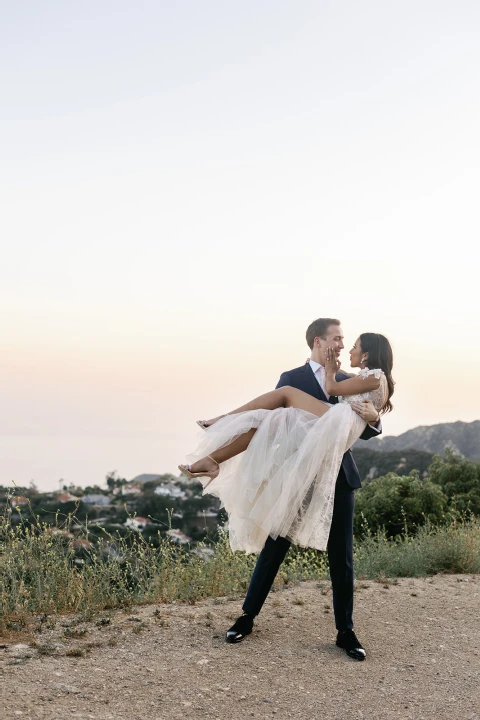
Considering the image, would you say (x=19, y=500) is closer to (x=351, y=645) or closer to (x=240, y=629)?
(x=240, y=629)

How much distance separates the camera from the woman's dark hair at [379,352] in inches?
236

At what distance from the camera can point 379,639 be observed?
22.1 ft

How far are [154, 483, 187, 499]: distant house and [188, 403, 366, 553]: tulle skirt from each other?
13.1m

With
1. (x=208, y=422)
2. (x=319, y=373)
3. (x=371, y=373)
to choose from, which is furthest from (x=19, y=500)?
(x=371, y=373)

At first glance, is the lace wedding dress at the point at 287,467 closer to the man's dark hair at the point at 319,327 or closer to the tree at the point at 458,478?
the man's dark hair at the point at 319,327

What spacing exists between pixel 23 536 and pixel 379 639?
3.74 meters

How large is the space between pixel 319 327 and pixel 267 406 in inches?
30.9

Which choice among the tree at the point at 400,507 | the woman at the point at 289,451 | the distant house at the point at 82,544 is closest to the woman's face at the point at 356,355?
the woman at the point at 289,451

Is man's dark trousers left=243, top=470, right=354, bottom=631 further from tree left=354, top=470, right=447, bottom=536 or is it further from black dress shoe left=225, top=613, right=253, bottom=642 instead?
tree left=354, top=470, right=447, bottom=536

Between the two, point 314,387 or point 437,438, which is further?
point 437,438

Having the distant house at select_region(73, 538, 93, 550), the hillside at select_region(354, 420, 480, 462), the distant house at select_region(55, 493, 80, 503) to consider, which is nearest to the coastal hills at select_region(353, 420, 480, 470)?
the hillside at select_region(354, 420, 480, 462)

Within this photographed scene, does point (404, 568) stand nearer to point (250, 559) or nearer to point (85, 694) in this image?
point (250, 559)

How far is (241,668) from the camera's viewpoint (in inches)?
224

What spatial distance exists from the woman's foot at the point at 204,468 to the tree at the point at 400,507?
10245mm
